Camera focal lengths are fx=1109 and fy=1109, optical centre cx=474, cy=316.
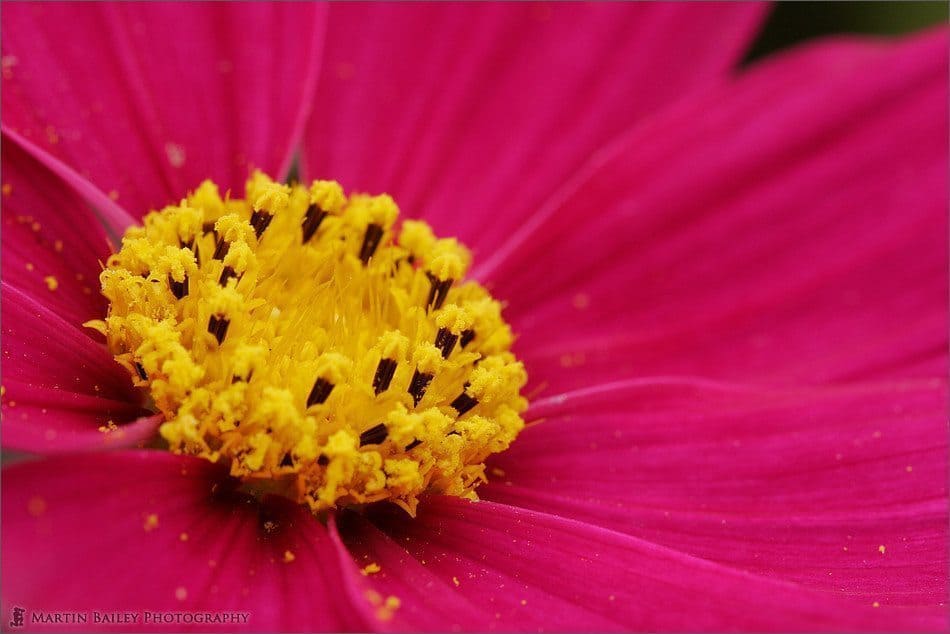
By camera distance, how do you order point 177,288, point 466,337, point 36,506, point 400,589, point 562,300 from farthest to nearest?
point 562,300 < point 466,337 < point 177,288 < point 400,589 < point 36,506

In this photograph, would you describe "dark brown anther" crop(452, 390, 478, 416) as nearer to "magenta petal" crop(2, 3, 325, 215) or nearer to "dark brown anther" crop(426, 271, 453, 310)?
"dark brown anther" crop(426, 271, 453, 310)

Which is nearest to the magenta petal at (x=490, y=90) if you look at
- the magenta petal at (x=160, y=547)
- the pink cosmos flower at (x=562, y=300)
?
the pink cosmos flower at (x=562, y=300)

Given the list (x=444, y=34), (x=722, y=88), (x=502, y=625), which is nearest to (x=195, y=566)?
(x=502, y=625)

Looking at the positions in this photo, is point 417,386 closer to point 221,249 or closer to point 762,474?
point 221,249

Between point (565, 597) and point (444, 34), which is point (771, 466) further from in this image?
point (444, 34)

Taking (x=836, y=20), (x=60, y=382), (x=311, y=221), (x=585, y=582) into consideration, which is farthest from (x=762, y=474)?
(x=836, y=20)

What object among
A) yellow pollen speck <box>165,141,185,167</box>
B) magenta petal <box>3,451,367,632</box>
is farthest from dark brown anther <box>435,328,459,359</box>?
yellow pollen speck <box>165,141,185,167</box>
